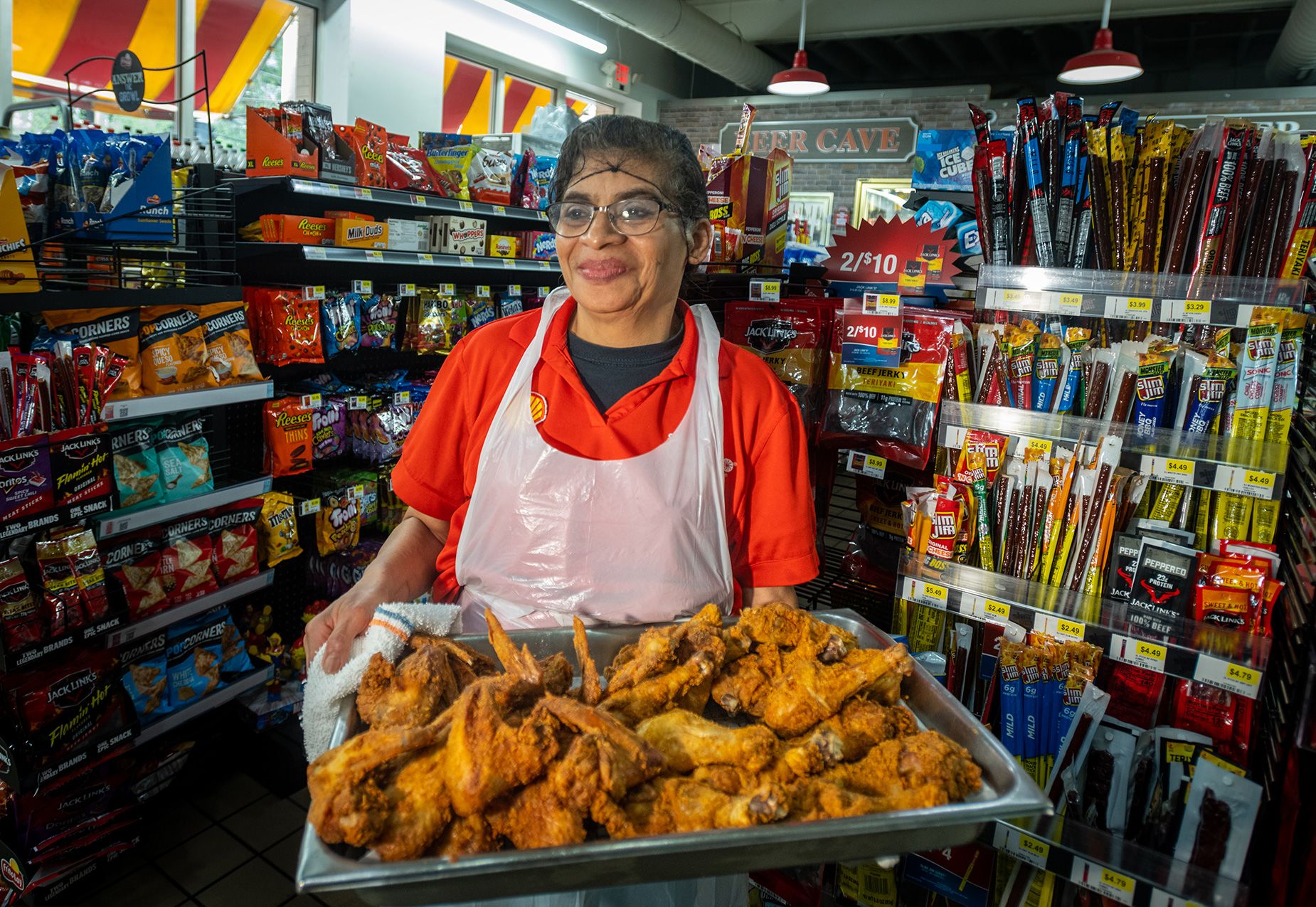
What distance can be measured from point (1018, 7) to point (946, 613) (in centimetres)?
933

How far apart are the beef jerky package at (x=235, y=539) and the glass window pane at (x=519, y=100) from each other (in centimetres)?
679

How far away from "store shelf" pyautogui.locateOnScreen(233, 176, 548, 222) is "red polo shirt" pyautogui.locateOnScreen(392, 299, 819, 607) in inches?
55.5

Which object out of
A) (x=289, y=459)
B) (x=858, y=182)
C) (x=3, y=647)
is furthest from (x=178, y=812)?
(x=858, y=182)

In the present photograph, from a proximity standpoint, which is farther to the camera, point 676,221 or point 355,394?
point 355,394

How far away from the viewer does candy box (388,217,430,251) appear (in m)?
3.58

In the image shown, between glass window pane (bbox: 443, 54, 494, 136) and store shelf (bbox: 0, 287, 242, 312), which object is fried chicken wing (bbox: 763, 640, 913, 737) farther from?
glass window pane (bbox: 443, 54, 494, 136)

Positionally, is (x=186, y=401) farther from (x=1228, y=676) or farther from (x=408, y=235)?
(x=1228, y=676)

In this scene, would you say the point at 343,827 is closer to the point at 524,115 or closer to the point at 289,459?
the point at 289,459

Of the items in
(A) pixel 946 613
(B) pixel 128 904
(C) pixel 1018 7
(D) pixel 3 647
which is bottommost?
(B) pixel 128 904

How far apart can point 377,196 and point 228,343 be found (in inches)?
36.6

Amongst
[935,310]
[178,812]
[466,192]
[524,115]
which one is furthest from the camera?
[524,115]

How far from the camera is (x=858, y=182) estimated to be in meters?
10.6

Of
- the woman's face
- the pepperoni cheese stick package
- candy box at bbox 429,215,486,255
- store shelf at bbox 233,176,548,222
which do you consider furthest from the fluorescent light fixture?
the woman's face

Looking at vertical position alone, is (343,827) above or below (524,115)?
below
